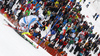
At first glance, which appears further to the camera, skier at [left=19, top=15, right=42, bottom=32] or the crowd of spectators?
the crowd of spectators

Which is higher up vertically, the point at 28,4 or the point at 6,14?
the point at 28,4

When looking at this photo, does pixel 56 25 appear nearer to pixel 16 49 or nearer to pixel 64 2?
pixel 64 2

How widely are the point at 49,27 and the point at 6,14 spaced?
3049mm

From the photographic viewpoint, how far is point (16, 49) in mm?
4312

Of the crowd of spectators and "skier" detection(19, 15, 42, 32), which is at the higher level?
the crowd of spectators

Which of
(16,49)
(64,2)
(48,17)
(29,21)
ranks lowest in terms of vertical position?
(16,49)

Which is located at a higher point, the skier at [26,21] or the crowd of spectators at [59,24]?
the crowd of spectators at [59,24]

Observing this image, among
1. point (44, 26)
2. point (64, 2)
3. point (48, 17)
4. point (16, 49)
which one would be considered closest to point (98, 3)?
point (64, 2)

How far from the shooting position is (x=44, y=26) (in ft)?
29.8

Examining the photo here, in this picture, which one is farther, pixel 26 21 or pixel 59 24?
pixel 59 24

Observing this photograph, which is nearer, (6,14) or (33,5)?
(6,14)

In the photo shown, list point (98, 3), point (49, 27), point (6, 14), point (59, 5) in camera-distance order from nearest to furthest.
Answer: point (6, 14) < point (49, 27) < point (59, 5) < point (98, 3)

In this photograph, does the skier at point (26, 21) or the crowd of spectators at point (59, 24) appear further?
the crowd of spectators at point (59, 24)

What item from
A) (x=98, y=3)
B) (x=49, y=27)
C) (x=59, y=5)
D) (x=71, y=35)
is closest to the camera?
(x=71, y=35)
